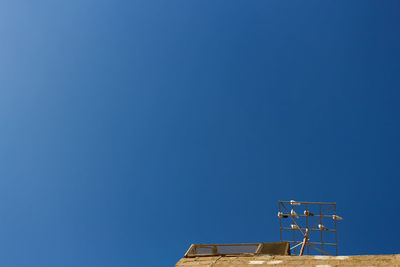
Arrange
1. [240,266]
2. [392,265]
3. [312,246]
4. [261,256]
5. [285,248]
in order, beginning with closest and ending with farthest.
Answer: [392,265], [240,266], [261,256], [285,248], [312,246]

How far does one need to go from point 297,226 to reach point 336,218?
2950 mm

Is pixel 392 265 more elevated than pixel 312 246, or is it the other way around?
pixel 312 246

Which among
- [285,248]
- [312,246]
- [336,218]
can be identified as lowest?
[285,248]

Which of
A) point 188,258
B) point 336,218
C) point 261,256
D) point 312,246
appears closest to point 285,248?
point 261,256

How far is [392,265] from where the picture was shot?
13.4 m

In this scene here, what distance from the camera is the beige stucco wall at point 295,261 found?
1385 centimetres

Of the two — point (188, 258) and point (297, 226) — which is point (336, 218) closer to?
point (297, 226)

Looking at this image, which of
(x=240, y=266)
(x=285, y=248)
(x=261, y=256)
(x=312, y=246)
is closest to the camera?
(x=240, y=266)

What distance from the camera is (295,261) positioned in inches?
575

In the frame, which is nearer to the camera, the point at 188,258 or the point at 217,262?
the point at 217,262

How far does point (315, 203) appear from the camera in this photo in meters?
25.2

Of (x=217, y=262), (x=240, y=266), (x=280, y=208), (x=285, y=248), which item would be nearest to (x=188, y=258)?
(x=217, y=262)

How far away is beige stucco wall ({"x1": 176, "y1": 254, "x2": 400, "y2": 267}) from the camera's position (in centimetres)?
1385

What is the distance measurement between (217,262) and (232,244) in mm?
2086
